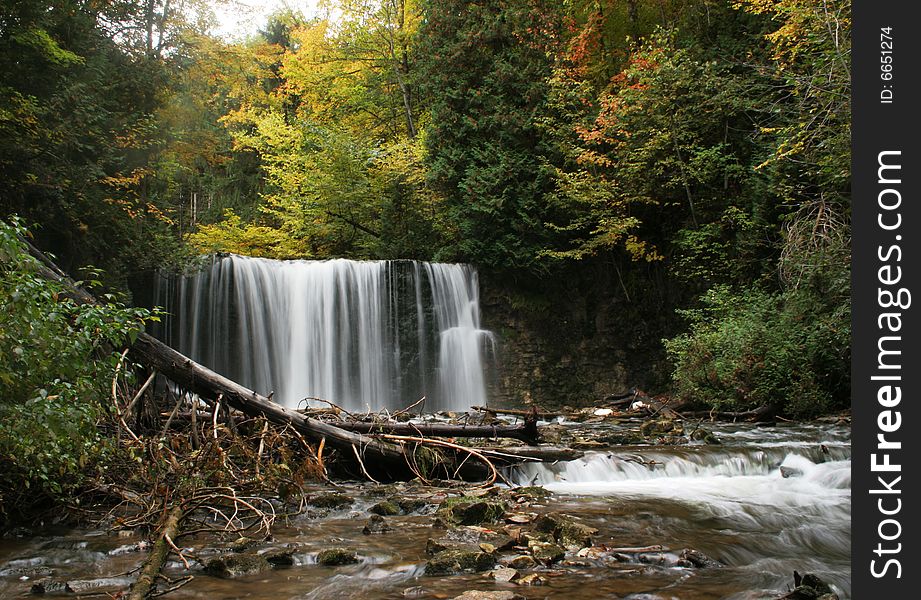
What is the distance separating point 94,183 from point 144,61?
191 inches

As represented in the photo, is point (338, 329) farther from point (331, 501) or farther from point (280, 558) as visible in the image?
point (280, 558)

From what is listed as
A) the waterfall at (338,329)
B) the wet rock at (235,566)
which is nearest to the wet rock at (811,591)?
the wet rock at (235,566)

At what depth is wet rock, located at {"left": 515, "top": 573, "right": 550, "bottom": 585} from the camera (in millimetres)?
3668

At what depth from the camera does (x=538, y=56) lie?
17.6 metres

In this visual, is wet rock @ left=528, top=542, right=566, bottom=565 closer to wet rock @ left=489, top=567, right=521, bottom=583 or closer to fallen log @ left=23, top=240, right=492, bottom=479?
wet rock @ left=489, top=567, right=521, bottom=583

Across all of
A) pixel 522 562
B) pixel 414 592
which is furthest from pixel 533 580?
pixel 414 592

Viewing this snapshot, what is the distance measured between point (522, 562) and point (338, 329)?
12456 mm

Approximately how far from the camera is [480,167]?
17.3m

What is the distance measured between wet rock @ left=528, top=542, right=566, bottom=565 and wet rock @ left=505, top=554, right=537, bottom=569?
4cm

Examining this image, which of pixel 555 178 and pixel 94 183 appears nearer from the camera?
pixel 94 183

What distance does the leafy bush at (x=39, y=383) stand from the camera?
156 inches

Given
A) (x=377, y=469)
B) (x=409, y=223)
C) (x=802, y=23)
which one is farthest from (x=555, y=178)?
(x=377, y=469)

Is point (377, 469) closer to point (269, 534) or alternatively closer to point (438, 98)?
point (269, 534)

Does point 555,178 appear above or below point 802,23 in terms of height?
below
